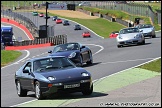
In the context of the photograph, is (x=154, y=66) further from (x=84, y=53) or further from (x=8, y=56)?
(x=8, y=56)

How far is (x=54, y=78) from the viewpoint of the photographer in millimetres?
13664

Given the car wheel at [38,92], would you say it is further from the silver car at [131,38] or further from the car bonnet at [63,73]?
the silver car at [131,38]

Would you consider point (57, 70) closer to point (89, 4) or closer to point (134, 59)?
point (134, 59)

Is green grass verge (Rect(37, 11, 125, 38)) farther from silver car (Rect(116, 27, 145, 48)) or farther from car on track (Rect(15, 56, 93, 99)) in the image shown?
car on track (Rect(15, 56, 93, 99))

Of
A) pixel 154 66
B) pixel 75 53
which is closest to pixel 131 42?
pixel 75 53

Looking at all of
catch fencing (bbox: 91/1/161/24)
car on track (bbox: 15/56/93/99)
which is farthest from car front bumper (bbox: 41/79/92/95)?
catch fencing (bbox: 91/1/161/24)

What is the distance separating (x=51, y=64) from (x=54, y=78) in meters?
1.13

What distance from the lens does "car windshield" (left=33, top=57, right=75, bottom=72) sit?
14625mm

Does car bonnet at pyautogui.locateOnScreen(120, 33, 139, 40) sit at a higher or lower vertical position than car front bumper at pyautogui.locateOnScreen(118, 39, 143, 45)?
higher

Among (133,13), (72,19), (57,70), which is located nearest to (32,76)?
(57,70)

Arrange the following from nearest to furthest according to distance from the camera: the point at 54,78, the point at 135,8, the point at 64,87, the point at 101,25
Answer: the point at 64,87 → the point at 54,78 → the point at 101,25 → the point at 135,8

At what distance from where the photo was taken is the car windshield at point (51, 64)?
14.6 m

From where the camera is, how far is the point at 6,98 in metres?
15.8

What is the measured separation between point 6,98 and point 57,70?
7.83 feet
